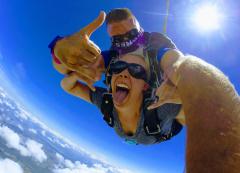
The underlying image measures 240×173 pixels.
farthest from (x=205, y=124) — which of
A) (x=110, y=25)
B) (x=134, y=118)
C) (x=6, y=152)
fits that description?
(x=6, y=152)

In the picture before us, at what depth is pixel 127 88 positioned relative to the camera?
203 cm

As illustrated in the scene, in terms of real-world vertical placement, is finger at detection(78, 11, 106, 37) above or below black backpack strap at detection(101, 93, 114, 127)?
above

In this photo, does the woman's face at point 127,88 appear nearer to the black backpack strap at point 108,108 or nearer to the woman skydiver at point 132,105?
the woman skydiver at point 132,105

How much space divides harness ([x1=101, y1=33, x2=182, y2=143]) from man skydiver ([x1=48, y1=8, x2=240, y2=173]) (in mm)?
1038

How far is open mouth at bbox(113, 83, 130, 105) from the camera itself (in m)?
1.99

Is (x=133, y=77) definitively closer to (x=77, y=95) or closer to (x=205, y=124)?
(x=77, y=95)

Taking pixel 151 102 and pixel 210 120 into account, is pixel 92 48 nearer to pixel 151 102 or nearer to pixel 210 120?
pixel 151 102

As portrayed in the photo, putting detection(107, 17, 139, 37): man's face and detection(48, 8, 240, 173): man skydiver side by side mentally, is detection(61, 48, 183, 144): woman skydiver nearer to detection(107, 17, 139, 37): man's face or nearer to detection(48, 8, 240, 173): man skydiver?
detection(107, 17, 139, 37): man's face

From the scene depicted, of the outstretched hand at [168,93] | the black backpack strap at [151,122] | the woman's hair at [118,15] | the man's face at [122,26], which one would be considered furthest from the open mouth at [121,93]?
the outstretched hand at [168,93]

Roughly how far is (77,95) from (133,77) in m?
1.00

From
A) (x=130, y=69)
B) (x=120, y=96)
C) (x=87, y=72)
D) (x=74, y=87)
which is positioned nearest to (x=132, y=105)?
(x=120, y=96)

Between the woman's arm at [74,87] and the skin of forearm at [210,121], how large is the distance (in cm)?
182

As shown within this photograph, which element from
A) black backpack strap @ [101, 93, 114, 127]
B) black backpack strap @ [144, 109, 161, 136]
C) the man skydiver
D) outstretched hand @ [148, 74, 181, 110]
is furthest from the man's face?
the man skydiver

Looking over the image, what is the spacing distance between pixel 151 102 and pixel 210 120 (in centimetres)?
146
